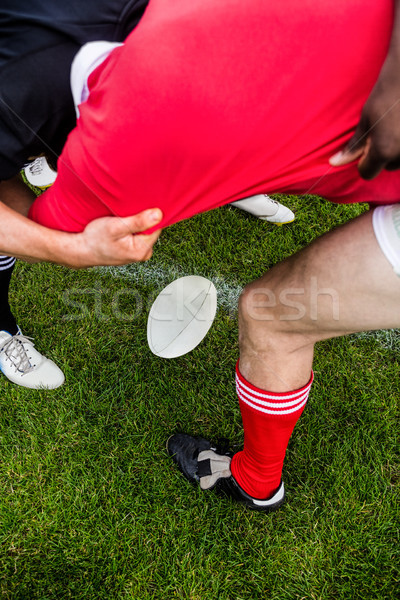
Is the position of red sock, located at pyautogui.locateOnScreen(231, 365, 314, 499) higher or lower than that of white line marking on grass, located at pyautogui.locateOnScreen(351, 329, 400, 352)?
higher

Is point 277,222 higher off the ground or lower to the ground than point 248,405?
lower

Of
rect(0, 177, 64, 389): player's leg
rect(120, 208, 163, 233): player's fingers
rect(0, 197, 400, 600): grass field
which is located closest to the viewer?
rect(120, 208, 163, 233): player's fingers

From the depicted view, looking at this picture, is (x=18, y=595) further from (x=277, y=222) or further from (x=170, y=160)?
(x=277, y=222)

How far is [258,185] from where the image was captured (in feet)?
4.06

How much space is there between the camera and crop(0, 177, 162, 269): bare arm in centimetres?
124

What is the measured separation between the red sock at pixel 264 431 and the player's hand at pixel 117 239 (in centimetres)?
55

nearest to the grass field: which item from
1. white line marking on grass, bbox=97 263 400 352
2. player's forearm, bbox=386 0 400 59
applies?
white line marking on grass, bbox=97 263 400 352

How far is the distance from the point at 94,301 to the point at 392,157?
1.79 m

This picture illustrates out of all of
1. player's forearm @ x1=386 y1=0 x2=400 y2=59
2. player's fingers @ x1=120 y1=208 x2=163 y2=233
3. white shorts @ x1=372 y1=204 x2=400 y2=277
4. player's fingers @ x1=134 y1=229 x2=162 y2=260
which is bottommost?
player's fingers @ x1=134 y1=229 x2=162 y2=260

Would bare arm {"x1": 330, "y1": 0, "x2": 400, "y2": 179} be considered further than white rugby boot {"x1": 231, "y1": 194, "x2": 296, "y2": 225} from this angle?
No

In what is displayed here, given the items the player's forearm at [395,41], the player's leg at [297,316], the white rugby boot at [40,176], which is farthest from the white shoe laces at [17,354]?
the player's forearm at [395,41]

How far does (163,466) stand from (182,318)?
67 centimetres

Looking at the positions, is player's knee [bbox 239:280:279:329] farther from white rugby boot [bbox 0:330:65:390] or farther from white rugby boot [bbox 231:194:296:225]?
white rugby boot [bbox 231:194:296:225]

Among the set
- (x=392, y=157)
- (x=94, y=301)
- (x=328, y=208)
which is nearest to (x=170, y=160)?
(x=392, y=157)
